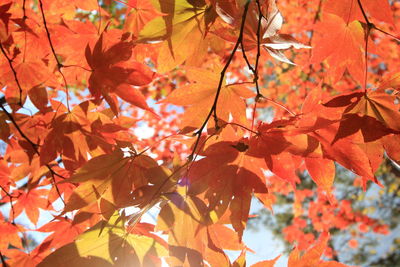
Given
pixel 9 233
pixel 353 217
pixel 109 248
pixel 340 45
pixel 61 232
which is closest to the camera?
pixel 109 248

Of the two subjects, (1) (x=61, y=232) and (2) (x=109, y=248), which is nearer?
(2) (x=109, y=248)

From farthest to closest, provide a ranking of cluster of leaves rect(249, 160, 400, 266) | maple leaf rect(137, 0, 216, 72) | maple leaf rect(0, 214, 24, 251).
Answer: cluster of leaves rect(249, 160, 400, 266) < maple leaf rect(0, 214, 24, 251) < maple leaf rect(137, 0, 216, 72)

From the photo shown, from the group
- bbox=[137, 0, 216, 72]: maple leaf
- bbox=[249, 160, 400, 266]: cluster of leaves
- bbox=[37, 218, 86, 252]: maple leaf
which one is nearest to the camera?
bbox=[137, 0, 216, 72]: maple leaf

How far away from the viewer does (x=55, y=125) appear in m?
1.03

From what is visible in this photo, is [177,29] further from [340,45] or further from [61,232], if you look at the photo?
[61,232]

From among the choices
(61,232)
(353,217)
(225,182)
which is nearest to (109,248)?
(225,182)

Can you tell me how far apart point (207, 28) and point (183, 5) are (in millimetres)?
78

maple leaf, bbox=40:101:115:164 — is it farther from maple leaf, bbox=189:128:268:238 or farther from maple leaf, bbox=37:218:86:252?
maple leaf, bbox=189:128:268:238

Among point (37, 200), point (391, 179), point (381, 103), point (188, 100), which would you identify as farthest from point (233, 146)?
point (391, 179)

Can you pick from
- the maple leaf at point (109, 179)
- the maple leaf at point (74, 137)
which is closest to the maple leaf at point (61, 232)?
the maple leaf at point (74, 137)

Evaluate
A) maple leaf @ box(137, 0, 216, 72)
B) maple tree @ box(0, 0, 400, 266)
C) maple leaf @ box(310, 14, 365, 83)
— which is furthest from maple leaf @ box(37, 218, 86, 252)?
maple leaf @ box(310, 14, 365, 83)

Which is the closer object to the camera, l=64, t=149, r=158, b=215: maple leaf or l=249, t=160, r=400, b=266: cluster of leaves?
l=64, t=149, r=158, b=215: maple leaf

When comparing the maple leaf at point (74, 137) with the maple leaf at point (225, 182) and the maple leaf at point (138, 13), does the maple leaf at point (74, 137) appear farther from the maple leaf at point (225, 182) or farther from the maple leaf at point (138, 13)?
the maple leaf at point (225, 182)

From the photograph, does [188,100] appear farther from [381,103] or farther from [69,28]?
[69,28]
